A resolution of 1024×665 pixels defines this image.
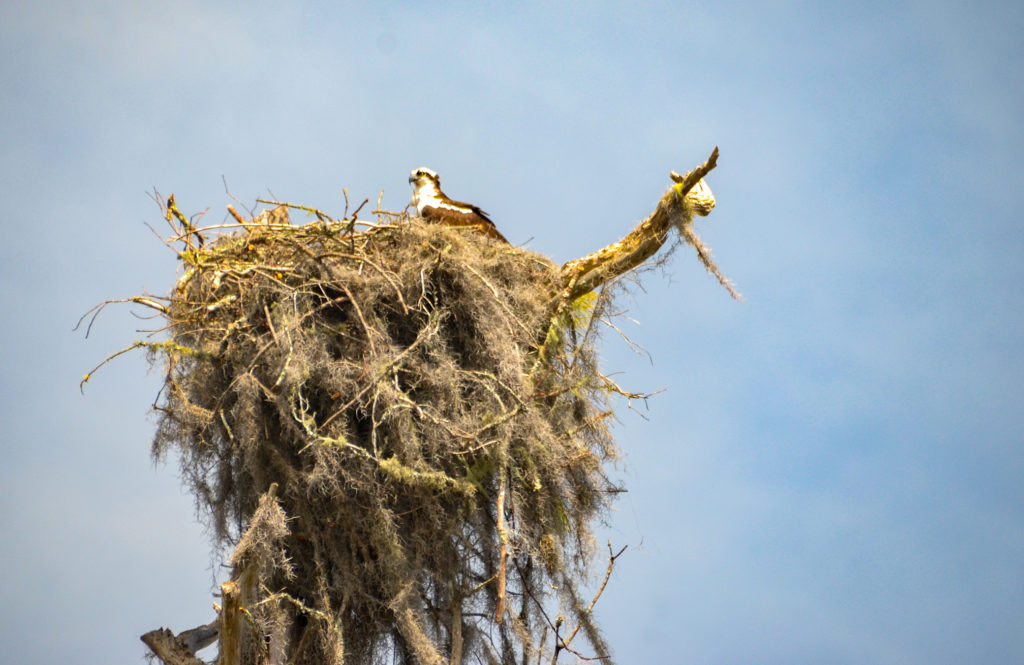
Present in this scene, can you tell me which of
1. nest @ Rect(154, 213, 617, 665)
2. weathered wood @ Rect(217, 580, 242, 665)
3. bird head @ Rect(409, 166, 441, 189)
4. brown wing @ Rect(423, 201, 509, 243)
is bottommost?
weathered wood @ Rect(217, 580, 242, 665)

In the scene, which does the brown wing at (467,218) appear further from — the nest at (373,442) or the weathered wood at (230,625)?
the weathered wood at (230,625)

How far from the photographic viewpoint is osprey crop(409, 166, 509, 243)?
19.4 feet

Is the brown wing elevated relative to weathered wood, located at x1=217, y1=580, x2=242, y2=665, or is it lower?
elevated

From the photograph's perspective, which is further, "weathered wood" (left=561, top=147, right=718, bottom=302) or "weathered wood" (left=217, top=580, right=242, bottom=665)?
"weathered wood" (left=561, top=147, right=718, bottom=302)

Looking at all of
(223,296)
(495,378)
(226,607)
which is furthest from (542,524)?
(223,296)

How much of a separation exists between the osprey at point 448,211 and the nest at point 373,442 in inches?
21.9

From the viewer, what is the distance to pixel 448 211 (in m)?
6.01

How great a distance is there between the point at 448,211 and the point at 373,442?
5.59 ft

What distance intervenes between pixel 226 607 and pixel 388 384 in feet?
3.89

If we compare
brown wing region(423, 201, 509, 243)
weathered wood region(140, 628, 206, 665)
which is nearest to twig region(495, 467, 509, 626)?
weathered wood region(140, 628, 206, 665)

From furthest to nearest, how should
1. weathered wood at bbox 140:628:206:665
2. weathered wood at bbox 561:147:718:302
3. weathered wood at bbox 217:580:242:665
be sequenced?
weathered wood at bbox 561:147:718:302 → weathered wood at bbox 140:628:206:665 → weathered wood at bbox 217:580:242:665

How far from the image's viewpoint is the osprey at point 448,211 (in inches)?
233

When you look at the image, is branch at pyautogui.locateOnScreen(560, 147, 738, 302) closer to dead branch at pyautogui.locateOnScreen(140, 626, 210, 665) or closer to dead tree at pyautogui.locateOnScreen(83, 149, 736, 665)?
dead tree at pyautogui.locateOnScreen(83, 149, 736, 665)

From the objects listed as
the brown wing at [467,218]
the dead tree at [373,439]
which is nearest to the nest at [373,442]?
the dead tree at [373,439]
